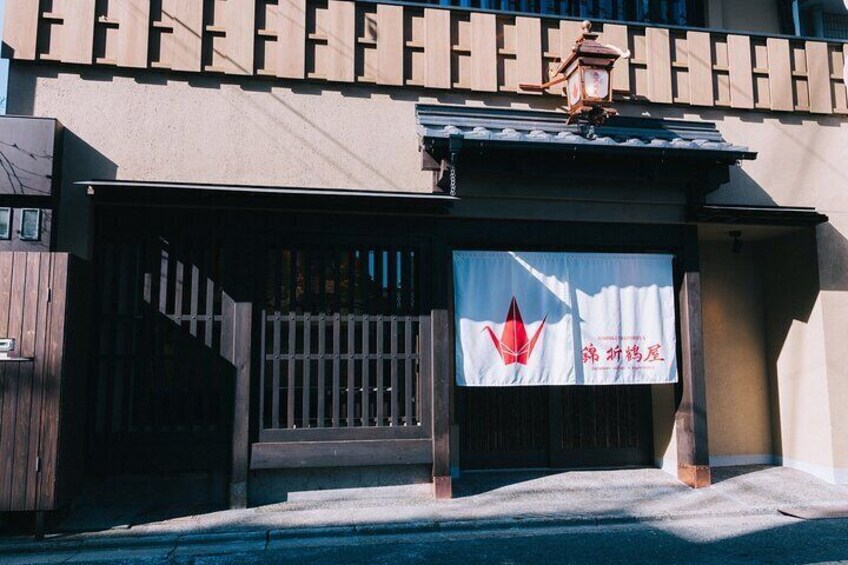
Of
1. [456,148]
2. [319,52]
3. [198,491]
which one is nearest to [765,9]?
[456,148]

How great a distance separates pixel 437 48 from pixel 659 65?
3247 millimetres

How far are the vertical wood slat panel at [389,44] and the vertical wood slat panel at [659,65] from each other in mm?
3612

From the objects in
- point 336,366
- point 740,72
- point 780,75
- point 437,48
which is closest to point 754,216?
point 740,72

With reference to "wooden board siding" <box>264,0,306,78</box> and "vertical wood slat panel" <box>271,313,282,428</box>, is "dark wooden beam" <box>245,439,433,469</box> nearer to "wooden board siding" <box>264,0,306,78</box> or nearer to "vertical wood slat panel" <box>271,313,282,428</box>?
"vertical wood slat panel" <box>271,313,282,428</box>

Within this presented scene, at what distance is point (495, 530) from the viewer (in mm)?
6840

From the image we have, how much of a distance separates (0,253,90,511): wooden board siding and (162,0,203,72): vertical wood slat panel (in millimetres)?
2888

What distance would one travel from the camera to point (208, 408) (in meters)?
7.52

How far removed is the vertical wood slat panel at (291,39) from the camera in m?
8.00

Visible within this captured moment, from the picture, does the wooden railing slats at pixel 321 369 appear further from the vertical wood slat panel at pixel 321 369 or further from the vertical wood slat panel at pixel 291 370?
the vertical wood slat panel at pixel 291 370

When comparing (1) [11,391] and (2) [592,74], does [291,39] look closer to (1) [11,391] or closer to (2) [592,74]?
(2) [592,74]

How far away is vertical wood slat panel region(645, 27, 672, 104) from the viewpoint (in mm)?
8891

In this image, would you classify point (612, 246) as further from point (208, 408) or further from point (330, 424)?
point (208, 408)

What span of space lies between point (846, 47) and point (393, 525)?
9.62 m

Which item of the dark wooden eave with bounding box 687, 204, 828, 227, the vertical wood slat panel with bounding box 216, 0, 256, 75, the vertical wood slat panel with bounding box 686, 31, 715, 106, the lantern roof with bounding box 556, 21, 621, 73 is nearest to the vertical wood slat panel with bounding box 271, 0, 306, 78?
the vertical wood slat panel with bounding box 216, 0, 256, 75
